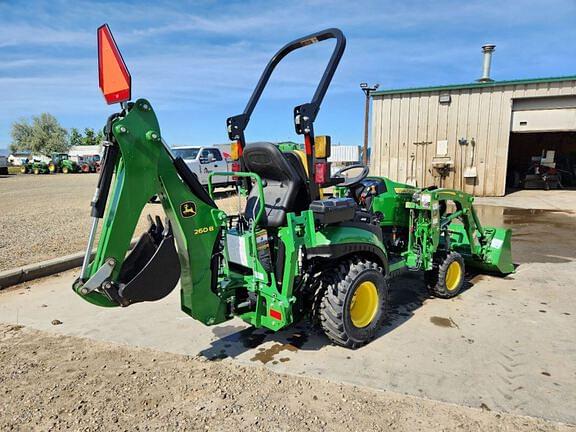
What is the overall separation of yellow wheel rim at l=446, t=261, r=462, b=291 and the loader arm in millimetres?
2884

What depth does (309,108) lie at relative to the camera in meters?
3.09

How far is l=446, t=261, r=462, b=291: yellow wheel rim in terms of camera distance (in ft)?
15.6

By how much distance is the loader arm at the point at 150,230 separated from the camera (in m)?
2.60

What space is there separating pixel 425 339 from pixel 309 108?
228 cm

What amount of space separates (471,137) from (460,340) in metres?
12.8

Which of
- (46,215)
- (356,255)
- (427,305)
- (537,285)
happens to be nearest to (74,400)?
(356,255)

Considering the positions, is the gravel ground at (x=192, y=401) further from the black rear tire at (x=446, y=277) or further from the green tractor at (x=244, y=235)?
the black rear tire at (x=446, y=277)

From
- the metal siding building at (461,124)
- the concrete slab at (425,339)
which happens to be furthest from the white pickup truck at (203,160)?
the concrete slab at (425,339)

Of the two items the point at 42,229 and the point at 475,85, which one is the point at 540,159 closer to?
the point at 475,85

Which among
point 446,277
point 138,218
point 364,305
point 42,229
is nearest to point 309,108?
point 138,218

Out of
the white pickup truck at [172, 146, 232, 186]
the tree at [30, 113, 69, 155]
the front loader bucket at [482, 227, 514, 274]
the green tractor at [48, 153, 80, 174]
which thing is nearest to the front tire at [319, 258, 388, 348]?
the front loader bucket at [482, 227, 514, 274]

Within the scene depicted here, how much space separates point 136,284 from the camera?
2.73 metres

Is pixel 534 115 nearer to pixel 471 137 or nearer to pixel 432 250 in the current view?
pixel 471 137

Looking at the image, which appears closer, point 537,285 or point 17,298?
point 17,298
